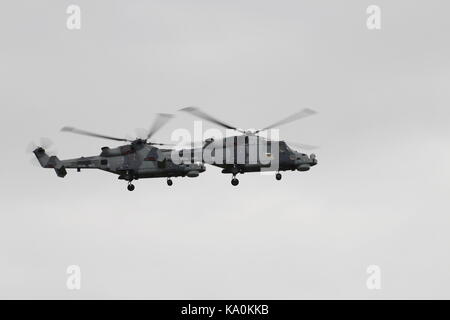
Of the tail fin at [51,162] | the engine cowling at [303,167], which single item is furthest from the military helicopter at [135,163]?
the engine cowling at [303,167]

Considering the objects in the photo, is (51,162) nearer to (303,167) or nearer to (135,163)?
(135,163)

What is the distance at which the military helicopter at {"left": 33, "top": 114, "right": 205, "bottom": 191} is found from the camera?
174000 millimetres

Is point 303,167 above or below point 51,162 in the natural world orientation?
below

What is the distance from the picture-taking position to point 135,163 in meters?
175

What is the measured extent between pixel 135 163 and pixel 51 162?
914 cm

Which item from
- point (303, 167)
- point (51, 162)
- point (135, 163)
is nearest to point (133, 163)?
point (135, 163)

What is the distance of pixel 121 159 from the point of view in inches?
6865

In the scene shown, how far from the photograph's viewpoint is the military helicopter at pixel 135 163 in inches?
6850

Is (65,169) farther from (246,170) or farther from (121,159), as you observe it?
(246,170)

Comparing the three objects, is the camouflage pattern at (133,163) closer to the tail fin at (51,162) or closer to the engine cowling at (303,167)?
the tail fin at (51,162)

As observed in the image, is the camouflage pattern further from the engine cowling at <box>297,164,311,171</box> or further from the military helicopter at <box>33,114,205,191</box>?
the engine cowling at <box>297,164,311,171</box>
